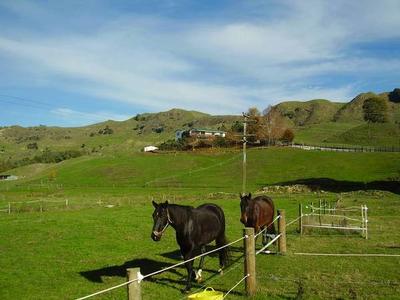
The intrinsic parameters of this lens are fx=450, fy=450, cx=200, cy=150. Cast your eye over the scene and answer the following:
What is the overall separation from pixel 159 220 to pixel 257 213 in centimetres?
627

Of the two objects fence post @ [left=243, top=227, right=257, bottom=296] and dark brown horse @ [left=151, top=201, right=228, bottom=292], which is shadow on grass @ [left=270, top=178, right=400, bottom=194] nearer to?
dark brown horse @ [left=151, top=201, right=228, bottom=292]

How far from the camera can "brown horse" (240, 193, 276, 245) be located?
15960mm

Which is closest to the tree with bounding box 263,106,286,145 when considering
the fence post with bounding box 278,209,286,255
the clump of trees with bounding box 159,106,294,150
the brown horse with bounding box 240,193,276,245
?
the clump of trees with bounding box 159,106,294,150

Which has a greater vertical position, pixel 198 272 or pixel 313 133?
pixel 313 133

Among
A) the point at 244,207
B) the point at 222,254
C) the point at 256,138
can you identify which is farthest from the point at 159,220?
the point at 256,138

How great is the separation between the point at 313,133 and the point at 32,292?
172m

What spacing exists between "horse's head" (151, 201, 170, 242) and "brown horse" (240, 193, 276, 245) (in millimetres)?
4629

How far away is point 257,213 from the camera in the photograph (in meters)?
16.8

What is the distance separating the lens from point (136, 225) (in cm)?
2645

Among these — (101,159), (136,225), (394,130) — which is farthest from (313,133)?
(136,225)

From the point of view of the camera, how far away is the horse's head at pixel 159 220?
36.9 ft

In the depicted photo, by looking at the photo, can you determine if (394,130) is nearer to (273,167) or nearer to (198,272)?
(273,167)

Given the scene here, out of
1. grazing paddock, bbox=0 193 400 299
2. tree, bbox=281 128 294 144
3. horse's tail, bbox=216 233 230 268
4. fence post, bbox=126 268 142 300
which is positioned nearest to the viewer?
fence post, bbox=126 268 142 300

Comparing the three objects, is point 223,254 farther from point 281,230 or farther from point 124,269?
point 124,269
